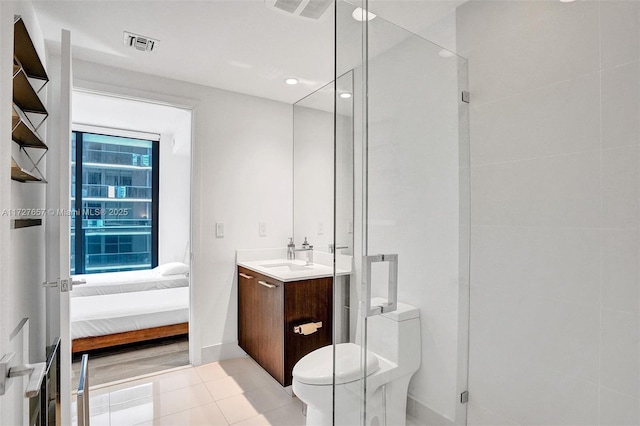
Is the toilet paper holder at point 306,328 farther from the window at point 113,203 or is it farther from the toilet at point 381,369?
the window at point 113,203

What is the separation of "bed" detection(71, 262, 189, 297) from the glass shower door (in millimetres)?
2895

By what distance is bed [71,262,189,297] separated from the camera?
3.42m

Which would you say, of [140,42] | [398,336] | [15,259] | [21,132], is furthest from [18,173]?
[398,336]

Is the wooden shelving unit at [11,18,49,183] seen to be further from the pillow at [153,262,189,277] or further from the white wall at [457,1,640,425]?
the pillow at [153,262,189,277]

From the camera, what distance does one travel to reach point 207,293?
2.98 meters

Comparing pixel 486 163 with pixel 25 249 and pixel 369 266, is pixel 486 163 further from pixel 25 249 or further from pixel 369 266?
pixel 25 249

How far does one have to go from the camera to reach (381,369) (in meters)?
1.42

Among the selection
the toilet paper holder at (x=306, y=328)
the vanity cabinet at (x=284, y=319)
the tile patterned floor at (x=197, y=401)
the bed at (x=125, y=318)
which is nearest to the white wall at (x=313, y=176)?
the vanity cabinet at (x=284, y=319)

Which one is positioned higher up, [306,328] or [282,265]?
[282,265]

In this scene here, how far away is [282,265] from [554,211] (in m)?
2.20

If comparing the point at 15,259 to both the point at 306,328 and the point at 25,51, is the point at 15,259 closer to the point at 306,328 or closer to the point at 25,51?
the point at 25,51

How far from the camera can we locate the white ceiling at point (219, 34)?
5.92 feet

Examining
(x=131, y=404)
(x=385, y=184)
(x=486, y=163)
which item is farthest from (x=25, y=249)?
(x=486, y=163)

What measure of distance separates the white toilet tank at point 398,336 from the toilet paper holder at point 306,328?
40.2 inches
